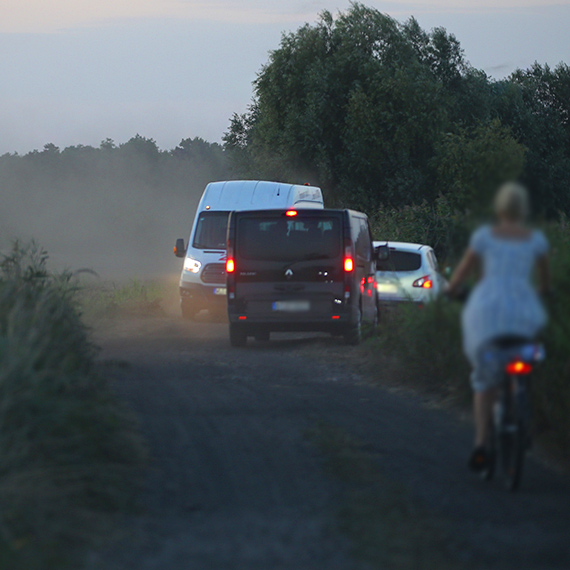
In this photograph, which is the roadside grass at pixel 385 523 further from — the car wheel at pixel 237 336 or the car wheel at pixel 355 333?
the car wheel at pixel 237 336

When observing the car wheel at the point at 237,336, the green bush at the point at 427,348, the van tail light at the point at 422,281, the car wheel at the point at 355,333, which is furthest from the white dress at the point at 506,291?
the van tail light at the point at 422,281

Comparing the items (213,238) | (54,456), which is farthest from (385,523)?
(213,238)

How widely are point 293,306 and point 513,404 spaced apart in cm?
858

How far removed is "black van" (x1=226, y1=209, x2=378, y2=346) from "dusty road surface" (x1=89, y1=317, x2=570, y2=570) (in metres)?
3.67

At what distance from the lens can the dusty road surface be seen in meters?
4.93

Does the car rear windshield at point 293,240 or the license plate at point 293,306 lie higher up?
the car rear windshield at point 293,240

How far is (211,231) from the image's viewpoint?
796 inches

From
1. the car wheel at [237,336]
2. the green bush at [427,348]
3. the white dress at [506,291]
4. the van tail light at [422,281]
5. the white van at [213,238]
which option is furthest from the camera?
the white van at [213,238]

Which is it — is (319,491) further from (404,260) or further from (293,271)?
(404,260)

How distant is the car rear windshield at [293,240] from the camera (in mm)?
14680

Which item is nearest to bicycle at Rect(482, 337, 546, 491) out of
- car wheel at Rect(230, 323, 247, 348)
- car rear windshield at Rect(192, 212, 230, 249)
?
car wheel at Rect(230, 323, 247, 348)

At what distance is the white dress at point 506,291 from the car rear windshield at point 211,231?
14.1 m

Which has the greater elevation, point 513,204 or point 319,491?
Result: point 513,204

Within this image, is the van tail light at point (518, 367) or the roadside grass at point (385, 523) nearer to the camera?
the roadside grass at point (385, 523)
